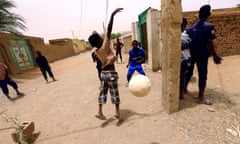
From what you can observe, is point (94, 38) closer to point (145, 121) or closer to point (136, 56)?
point (136, 56)

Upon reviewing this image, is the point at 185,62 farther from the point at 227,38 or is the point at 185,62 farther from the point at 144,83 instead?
the point at 227,38

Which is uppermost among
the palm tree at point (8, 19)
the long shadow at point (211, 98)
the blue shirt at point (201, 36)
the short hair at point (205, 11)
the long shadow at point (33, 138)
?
the palm tree at point (8, 19)

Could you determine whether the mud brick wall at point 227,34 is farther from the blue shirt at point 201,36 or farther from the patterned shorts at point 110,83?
the patterned shorts at point 110,83

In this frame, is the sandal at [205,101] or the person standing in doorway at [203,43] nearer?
the person standing in doorway at [203,43]

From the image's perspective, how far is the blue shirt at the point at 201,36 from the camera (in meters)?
2.56

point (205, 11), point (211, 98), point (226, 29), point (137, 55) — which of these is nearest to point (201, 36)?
point (205, 11)

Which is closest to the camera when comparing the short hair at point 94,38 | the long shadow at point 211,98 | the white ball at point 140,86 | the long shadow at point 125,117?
the white ball at point 140,86

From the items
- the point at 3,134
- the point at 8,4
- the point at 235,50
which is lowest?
the point at 3,134

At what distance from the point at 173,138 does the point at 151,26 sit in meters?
4.63

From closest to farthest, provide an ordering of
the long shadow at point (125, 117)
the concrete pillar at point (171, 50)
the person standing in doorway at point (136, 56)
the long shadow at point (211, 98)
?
the concrete pillar at point (171, 50)
the long shadow at point (125, 117)
the long shadow at point (211, 98)
the person standing in doorway at point (136, 56)

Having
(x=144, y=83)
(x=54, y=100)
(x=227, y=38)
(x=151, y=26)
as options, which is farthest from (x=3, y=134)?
(x=227, y=38)

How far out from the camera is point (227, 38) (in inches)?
267

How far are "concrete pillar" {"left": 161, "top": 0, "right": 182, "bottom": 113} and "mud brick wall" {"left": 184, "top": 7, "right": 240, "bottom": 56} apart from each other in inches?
197

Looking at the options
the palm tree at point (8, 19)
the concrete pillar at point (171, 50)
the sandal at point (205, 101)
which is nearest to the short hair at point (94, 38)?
the concrete pillar at point (171, 50)
